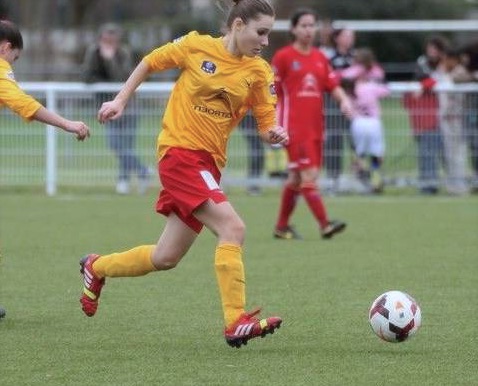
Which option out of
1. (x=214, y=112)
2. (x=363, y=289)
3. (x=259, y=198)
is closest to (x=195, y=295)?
(x=363, y=289)

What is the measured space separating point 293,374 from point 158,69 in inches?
73.9

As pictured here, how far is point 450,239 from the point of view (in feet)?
40.7

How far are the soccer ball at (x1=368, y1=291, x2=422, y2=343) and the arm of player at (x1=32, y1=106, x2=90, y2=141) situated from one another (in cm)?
177

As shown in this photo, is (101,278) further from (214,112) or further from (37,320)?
(214,112)

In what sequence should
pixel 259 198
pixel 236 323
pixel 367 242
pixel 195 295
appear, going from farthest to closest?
pixel 259 198
pixel 367 242
pixel 195 295
pixel 236 323

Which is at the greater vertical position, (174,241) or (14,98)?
(14,98)

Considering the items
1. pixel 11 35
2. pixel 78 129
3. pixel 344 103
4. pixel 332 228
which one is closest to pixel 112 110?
pixel 78 129

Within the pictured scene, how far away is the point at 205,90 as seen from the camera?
7.17 meters

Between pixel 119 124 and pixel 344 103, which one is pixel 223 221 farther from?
pixel 119 124

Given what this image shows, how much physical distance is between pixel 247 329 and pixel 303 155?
18.5ft

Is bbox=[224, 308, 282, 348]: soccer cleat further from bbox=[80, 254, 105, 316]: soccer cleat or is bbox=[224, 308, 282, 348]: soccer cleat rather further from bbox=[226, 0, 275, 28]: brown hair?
bbox=[226, 0, 275, 28]: brown hair

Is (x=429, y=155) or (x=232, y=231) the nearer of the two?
(x=232, y=231)

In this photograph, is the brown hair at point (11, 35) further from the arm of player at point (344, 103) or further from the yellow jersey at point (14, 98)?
the arm of player at point (344, 103)

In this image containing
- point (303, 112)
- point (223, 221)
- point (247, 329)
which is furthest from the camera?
point (303, 112)
